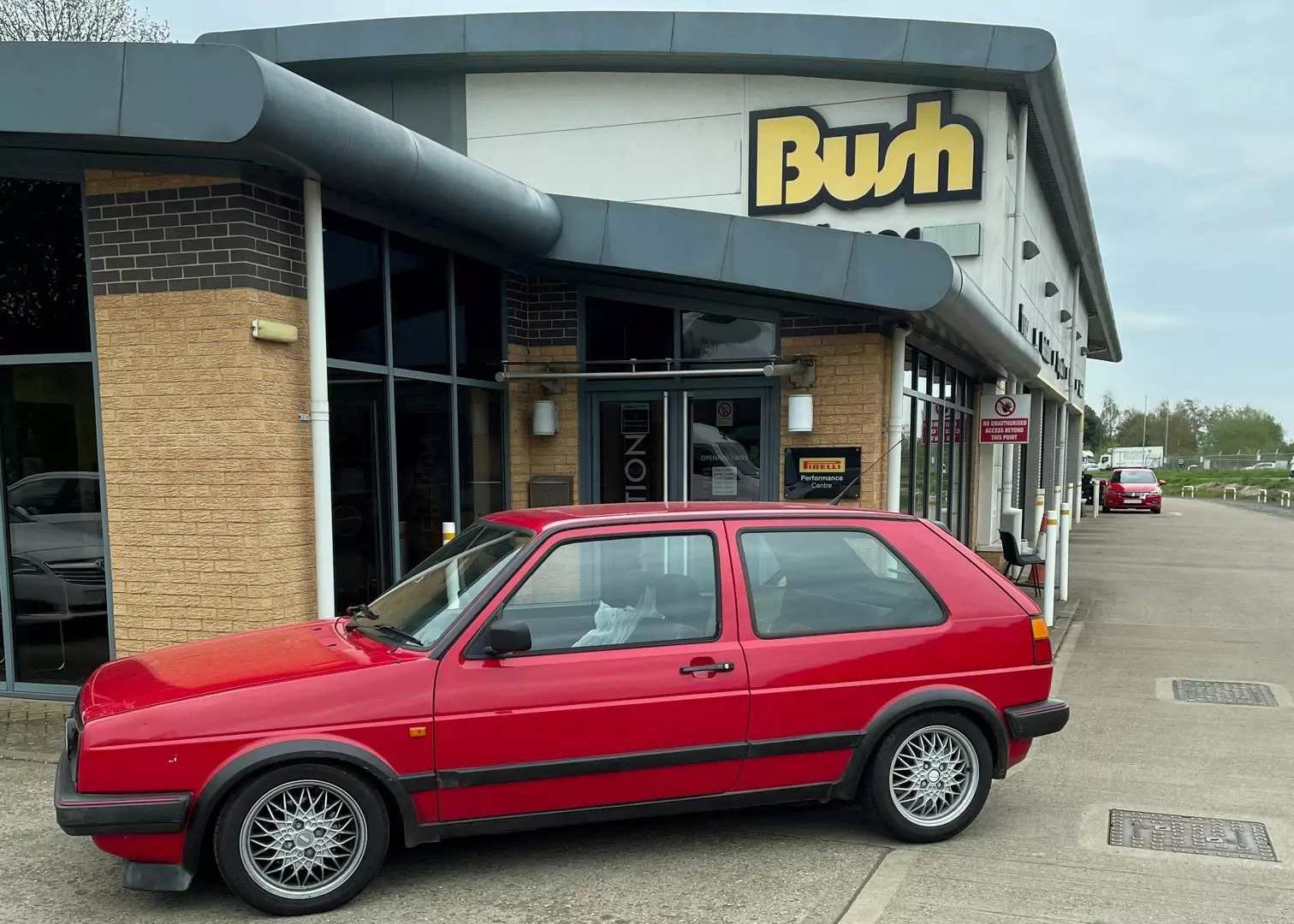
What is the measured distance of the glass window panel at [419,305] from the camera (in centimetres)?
734

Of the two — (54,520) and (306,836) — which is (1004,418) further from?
(306,836)

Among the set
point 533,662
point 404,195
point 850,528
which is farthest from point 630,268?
point 533,662

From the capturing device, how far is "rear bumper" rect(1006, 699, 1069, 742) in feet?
14.0

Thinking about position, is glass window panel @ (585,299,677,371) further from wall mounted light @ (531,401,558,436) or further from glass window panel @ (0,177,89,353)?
glass window panel @ (0,177,89,353)

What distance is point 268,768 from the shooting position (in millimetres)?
3445

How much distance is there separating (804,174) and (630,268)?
5.05 metres

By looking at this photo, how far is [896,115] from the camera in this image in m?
11.7

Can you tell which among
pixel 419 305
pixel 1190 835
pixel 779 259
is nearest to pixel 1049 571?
pixel 779 259

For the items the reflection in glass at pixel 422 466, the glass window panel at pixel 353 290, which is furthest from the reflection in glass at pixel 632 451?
the glass window panel at pixel 353 290

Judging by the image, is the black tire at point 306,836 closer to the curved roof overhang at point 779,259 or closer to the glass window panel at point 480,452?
the glass window panel at point 480,452

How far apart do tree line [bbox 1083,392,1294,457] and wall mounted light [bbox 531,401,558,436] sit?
83.4 m

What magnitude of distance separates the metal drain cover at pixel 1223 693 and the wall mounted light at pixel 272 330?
21.8 feet

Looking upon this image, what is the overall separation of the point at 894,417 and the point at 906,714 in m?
4.75

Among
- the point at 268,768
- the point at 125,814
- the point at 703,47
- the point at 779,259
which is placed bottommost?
the point at 125,814
